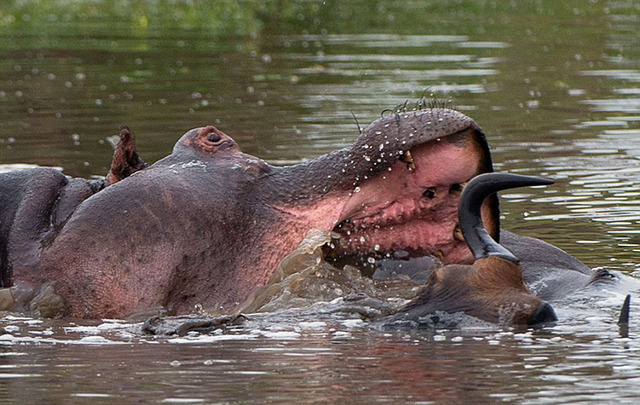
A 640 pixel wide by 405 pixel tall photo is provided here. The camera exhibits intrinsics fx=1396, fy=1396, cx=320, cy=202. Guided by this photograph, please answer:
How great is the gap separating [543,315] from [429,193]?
79 centimetres

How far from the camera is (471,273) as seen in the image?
4914mm

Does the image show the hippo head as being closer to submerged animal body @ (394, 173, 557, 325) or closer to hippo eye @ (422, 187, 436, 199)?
hippo eye @ (422, 187, 436, 199)

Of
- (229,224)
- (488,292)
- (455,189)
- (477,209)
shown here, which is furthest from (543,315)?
(229,224)

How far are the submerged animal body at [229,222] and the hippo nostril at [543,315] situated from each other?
472 millimetres

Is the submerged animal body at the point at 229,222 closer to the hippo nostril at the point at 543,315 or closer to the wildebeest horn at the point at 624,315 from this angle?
the hippo nostril at the point at 543,315

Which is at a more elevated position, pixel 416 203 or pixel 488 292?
pixel 416 203

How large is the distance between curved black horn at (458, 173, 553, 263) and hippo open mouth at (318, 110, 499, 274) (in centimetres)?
27

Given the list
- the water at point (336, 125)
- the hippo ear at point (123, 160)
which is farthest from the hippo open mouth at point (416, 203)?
the hippo ear at point (123, 160)

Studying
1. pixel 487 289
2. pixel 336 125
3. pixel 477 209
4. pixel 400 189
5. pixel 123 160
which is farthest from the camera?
pixel 336 125

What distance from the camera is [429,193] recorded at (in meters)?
5.49

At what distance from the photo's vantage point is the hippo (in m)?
5.42

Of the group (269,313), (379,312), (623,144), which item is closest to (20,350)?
(269,313)

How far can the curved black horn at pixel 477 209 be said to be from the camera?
4.99 m

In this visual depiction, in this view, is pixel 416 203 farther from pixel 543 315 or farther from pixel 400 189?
pixel 543 315
